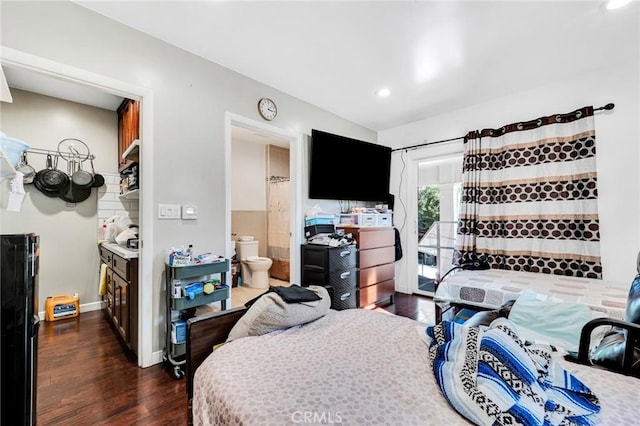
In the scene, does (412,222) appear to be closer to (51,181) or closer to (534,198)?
(534,198)

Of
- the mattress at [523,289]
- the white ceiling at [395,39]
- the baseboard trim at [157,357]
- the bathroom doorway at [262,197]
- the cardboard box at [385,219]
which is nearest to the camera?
the white ceiling at [395,39]

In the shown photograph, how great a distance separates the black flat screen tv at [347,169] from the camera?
134 inches

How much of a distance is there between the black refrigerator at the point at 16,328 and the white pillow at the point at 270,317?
0.74 metres

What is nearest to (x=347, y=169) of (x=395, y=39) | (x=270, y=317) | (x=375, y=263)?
(x=375, y=263)

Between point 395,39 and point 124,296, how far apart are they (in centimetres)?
306

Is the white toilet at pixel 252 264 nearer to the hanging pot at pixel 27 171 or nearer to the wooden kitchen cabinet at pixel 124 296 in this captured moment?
the wooden kitchen cabinet at pixel 124 296

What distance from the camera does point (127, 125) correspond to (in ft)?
10.1

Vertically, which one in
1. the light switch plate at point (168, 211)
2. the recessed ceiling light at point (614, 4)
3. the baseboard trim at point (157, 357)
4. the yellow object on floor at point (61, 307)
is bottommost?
the baseboard trim at point (157, 357)

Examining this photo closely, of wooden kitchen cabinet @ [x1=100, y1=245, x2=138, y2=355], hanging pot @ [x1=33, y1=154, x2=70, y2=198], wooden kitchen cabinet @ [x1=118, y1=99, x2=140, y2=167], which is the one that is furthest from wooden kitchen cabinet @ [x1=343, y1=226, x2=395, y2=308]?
hanging pot @ [x1=33, y1=154, x2=70, y2=198]

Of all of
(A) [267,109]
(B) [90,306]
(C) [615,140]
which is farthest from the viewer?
(B) [90,306]

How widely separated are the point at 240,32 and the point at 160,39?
0.67m

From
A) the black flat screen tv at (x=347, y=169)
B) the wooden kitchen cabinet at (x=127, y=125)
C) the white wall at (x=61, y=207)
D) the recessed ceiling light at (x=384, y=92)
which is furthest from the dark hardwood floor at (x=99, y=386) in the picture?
the recessed ceiling light at (x=384, y=92)

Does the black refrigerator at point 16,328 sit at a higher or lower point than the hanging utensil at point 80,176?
lower

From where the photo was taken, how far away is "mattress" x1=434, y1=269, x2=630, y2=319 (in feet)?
6.57
